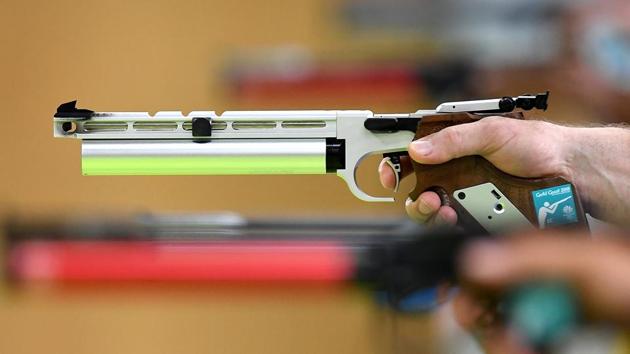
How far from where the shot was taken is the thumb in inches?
54.1

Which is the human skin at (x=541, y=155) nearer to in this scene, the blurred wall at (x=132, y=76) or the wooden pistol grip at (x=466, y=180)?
the wooden pistol grip at (x=466, y=180)

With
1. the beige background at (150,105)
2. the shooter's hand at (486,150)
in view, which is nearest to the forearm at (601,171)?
the shooter's hand at (486,150)

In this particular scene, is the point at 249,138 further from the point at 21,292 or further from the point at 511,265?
the point at 511,265

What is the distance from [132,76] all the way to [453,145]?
1916 millimetres

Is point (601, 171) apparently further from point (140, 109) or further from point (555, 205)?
point (140, 109)

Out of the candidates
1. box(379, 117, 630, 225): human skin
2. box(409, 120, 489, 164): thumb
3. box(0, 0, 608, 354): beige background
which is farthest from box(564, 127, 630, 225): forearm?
box(0, 0, 608, 354): beige background

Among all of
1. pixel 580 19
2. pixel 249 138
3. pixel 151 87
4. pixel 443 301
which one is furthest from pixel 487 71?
pixel 443 301

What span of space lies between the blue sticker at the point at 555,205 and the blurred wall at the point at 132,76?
131 cm

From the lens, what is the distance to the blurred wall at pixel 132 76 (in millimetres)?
2787

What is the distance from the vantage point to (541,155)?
1420mm

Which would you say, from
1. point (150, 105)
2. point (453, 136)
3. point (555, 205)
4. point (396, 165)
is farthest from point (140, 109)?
point (555, 205)

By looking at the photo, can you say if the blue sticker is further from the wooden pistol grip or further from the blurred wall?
the blurred wall

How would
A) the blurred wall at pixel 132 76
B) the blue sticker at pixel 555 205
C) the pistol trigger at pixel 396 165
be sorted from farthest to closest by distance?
1. the blurred wall at pixel 132 76
2. the pistol trigger at pixel 396 165
3. the blue sticker at pixel 555 205

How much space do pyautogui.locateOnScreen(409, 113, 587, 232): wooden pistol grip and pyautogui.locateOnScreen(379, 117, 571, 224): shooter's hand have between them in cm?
1
